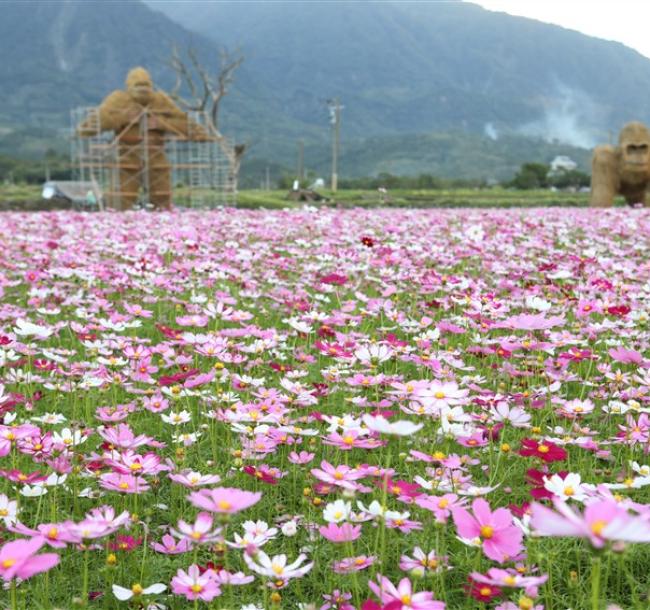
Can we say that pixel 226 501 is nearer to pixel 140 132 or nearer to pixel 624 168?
pixel 624 168

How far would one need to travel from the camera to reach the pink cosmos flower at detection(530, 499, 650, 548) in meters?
0.81

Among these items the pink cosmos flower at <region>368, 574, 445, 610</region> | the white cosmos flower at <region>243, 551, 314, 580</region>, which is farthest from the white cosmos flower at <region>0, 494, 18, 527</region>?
the pink cosmos flower at <region>368, 574, 445, 610</region>

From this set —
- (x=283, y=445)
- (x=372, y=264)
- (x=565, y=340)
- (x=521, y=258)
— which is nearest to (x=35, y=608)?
(x=283, y=445)

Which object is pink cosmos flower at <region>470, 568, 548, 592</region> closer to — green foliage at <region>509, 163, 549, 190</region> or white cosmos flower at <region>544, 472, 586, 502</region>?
white cosmos flower at <region>544, 472, 586, 502</region>

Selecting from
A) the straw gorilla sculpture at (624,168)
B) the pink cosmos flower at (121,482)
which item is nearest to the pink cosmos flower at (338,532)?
the pink cosmos flower at (121,482)

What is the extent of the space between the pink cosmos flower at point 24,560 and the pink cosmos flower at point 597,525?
713 mm

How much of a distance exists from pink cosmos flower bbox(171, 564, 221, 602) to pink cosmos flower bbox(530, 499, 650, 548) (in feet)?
2.48

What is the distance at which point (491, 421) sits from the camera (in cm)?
235

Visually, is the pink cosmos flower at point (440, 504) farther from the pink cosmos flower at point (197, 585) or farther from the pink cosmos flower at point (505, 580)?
the pink cosmos flower at point (197, 585)

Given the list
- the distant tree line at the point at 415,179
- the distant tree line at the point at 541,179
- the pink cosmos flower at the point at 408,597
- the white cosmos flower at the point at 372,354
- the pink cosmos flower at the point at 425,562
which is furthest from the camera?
the distant tree line at the point at 541,179

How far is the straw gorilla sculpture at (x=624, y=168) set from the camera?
1623 cm

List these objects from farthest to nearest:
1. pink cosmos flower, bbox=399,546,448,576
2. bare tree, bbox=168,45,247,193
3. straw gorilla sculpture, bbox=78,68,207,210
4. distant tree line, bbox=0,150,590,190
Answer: distant tree line, bbox=0,150,590,190 → bare tree, bbox=168,45,247,193 → straw gorilla sculpture, bbox=78,68,207,210 → pink cosmos flower, bbox=399,546,448,576

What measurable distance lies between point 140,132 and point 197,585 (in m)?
18.5

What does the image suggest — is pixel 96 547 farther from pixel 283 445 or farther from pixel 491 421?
pixel 491 421
